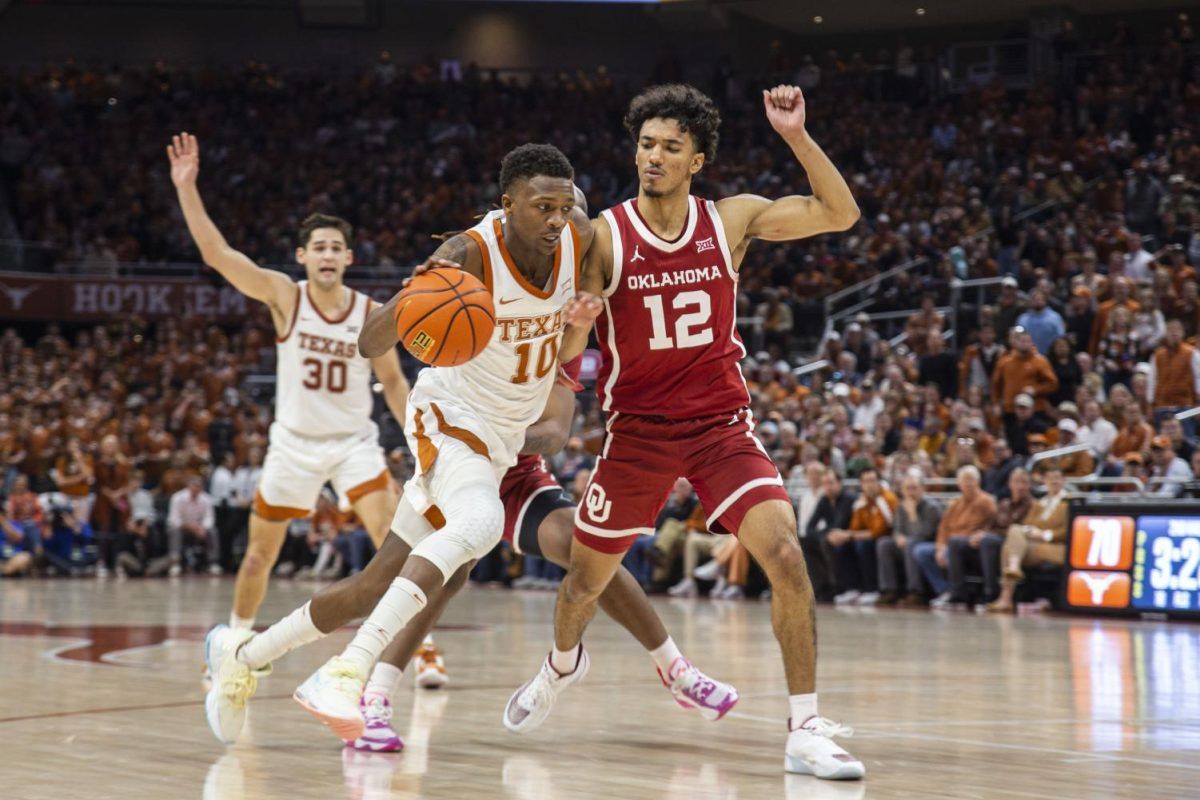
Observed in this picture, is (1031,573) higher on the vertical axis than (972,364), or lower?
lower

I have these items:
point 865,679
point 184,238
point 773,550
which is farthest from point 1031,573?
point 184,238

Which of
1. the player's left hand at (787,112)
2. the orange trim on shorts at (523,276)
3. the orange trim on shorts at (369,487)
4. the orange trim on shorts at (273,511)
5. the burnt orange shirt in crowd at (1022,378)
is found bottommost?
the orange trim on shorts at (273,511)

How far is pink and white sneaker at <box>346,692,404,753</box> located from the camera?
5266 millimetres

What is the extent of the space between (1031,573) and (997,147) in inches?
454

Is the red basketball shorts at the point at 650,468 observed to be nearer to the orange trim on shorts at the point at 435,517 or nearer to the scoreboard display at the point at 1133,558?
the orange trim on shorts at the point at 435,517

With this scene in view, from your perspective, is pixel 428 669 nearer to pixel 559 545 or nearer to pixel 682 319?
pixel 559 545

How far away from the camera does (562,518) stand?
5910 millimetres

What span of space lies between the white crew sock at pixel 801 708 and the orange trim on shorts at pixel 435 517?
1.29 meters

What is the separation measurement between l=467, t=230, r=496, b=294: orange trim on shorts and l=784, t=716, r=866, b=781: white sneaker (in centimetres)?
174

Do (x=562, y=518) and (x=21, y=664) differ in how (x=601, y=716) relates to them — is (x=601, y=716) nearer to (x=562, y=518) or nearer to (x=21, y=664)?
(x=562, y=518)

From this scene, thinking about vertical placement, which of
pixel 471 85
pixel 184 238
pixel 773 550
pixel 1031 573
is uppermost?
pixel 471 85

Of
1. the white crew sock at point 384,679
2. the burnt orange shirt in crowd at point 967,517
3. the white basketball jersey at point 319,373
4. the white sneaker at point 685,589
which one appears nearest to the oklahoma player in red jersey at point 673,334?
the white crew sock at point 384,679

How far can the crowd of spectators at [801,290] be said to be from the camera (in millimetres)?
14695

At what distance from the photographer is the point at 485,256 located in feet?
17.3
